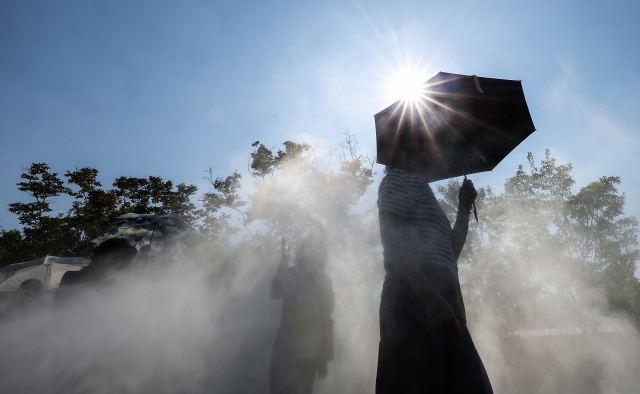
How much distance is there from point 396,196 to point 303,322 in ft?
9.63

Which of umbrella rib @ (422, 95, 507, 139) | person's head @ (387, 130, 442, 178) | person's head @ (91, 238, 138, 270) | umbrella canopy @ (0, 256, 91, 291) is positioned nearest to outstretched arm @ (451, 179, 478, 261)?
person's head @ (387, 130, 442, 178)

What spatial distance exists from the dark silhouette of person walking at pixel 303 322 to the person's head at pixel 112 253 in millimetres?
Result: 2087

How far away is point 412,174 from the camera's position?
79.4 inches

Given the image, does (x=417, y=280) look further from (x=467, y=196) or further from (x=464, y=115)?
(x=464, y=115)

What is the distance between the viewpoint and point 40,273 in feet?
36.3

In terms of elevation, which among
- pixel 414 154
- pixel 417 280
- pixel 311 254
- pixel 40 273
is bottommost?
pixel 40 273

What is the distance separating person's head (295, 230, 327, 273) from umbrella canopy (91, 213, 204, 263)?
3.72m

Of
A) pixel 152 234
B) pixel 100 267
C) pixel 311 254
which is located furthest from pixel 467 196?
pixel 152 234

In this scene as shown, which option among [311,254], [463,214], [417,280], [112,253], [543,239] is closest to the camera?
[417,280]

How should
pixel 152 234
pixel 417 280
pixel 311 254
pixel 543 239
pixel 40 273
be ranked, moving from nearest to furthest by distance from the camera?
pixel 417 280
pixel 311 254
pixel 152 234
pixel 40 273
pixel 543 239

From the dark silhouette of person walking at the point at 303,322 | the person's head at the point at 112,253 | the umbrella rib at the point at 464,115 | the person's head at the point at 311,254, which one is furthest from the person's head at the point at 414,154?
the person's head at the point at 112,253

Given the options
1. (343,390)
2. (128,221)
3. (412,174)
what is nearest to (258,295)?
(343,390)

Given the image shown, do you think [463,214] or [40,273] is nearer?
[463,214]

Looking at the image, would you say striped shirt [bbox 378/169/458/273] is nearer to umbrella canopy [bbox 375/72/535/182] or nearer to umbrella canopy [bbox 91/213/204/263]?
umbrella canopy [bbox 375/72/535/182]
